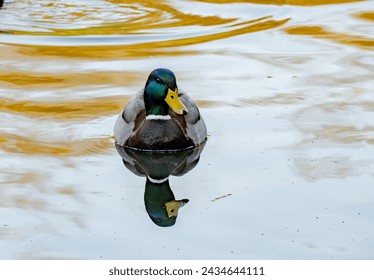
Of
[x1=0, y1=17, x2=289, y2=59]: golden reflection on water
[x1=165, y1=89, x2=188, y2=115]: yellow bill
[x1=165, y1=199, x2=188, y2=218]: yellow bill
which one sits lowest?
[x1=0, y1=17, x2=289, y2=59]: golden reflection on water

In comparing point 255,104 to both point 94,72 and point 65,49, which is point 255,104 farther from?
point 65,49

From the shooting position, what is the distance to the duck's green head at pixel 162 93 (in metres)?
8.93

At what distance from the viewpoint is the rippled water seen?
7035 millimetres

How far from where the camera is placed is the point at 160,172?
8555 mm

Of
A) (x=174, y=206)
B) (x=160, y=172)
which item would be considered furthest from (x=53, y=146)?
(x=174, y=206)

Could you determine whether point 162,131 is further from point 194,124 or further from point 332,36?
point 332,36

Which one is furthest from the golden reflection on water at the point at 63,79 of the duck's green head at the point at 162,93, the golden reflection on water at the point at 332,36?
the golden reflection on water at the point at 332,36

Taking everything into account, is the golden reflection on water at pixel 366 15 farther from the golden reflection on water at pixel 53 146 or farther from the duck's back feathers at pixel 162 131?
the golden reflection on water at pixel 53 146

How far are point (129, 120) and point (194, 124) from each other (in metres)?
0.58

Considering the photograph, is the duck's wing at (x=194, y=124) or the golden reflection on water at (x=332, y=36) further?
the golden reflection on water at (x=332, y=36)

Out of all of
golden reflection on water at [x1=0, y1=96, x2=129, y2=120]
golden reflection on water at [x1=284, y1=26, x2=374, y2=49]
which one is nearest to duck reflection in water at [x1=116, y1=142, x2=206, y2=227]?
golden reflection on water at [x1=0, y1=96, x2=129, y2=120]

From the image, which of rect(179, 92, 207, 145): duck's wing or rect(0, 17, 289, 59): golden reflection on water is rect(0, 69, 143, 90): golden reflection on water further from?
rect(179, 92, 207, 145): duck's wing

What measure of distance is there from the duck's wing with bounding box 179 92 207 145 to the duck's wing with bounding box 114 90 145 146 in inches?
14.9

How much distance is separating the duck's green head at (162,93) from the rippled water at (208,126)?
1.54 feet
